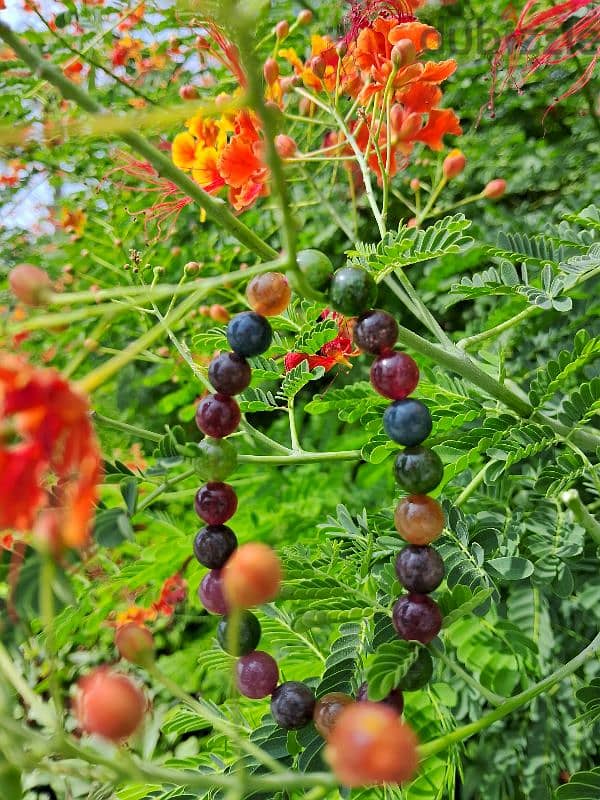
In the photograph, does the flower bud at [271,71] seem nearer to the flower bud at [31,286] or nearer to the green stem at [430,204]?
the green stem at [430,204]

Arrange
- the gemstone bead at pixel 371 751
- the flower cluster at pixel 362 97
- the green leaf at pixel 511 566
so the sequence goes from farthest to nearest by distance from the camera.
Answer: the flower cluster at pixel 362 97, the green leaf at pixel 511 566, the gemstone bead at pixel 371 751

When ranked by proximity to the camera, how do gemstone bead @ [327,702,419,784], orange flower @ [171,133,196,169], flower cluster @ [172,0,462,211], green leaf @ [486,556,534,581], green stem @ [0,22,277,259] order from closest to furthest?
gemstone bead @ [327,702,419,784], green stem @ [0,22,277,259], green leaf @ [486,556,534,581], flower cluster @ [172,0,462,211], orange flower @ [171,133,196,169]

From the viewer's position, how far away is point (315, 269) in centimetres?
50

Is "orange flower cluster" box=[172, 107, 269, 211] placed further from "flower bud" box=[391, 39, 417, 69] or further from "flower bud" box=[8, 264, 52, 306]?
"flower bud" box=[8, 264, 52, 306]

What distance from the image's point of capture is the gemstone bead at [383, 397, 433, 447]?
0.50 m

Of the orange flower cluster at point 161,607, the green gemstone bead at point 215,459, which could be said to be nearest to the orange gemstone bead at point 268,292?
the green gemstone bead at point 215,459

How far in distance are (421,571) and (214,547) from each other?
0.56 feet

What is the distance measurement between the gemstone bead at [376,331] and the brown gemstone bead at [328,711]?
0.27 metres

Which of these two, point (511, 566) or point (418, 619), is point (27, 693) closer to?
point (418, 619)

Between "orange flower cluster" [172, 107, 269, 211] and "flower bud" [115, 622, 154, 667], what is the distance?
567 mm

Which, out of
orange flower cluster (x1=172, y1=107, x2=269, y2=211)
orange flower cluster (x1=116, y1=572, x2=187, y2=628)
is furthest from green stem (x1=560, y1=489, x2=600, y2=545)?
orange flower cluster (x1=116, y1=572, x2=187, y2=628)

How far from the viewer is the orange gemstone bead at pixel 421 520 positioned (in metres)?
0.50

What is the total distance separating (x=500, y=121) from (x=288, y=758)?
1.58 m

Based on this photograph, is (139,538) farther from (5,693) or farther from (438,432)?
(5,693)
